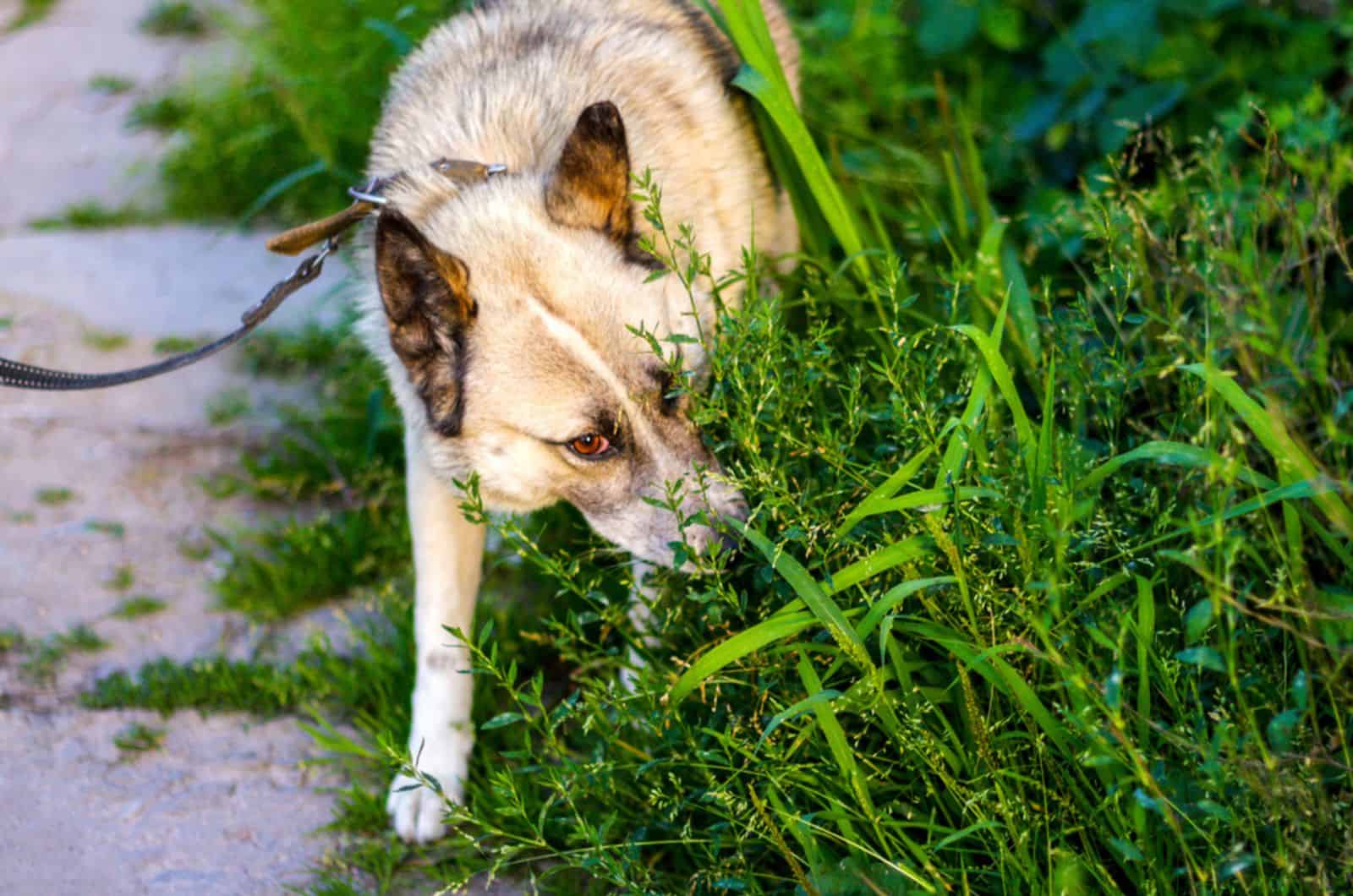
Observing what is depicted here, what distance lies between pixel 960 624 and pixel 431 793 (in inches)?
47.2

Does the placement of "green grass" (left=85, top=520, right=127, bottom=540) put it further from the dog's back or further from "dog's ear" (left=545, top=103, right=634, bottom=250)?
"dog's ear" (left=545, top=103, right=634, bottom=250)

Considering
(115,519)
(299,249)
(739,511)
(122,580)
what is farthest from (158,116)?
(739,511)

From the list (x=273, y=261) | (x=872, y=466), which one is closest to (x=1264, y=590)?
(x=872, y=466)

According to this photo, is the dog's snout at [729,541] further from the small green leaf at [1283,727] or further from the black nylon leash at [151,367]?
the black nylon leash at [151,367]

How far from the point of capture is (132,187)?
5211mm

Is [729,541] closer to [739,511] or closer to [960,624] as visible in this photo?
[739,511]

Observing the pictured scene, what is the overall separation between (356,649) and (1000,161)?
8.22 ft

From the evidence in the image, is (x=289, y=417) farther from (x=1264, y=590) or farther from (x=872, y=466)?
(x=1264, y=590)

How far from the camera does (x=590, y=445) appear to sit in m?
2.46

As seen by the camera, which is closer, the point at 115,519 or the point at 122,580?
the point at 122,580

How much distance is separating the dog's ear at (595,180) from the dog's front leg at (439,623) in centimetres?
60

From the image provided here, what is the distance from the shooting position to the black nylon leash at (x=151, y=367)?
2.47 meters

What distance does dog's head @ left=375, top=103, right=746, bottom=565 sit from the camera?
2.38 metres

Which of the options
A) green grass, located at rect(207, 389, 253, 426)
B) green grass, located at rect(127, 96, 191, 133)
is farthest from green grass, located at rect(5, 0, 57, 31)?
green grass, located at rect(207, 389, 253, 426)
